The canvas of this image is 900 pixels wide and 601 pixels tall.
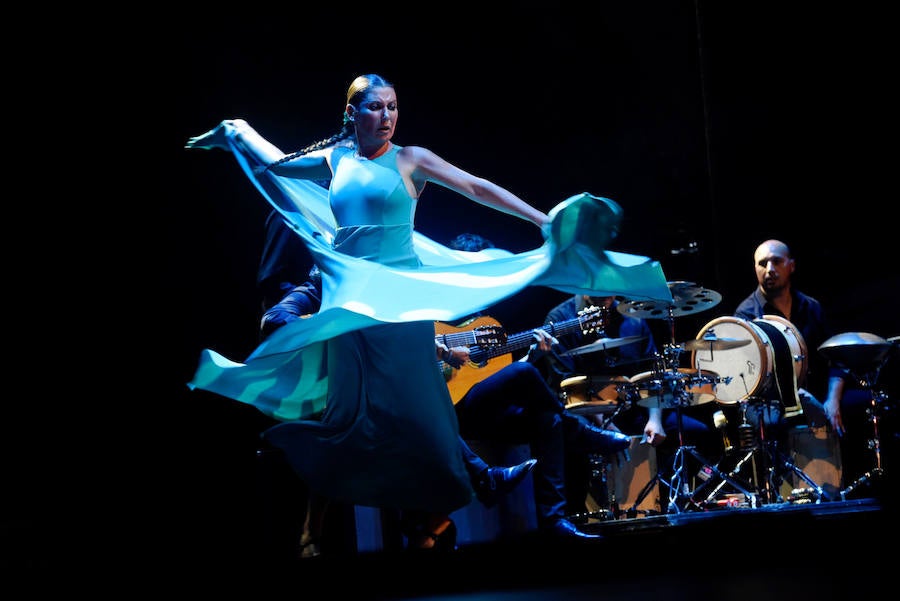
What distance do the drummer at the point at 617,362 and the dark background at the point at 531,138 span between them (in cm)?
96

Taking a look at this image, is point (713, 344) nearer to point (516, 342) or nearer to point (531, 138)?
point (516, 342)

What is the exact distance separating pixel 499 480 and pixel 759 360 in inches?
91.1

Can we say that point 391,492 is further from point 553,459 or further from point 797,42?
point 797,42

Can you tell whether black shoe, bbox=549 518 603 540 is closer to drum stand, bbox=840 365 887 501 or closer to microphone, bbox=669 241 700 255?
drum stand, bbox=840 365 887 501

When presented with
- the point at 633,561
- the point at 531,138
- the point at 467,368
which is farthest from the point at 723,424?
the point at 633,561

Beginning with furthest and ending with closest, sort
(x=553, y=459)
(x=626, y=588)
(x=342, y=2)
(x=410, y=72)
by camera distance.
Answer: (x=410, y=72) → (x=342, y=2) → (x=553, y=459) → (x=626, y=588)

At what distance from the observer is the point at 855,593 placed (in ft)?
5.98

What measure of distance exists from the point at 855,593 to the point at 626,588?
66 centimetres

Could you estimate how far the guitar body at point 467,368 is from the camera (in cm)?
473

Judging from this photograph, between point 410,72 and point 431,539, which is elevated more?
point 410,72

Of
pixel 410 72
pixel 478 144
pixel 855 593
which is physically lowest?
pixel 855 593

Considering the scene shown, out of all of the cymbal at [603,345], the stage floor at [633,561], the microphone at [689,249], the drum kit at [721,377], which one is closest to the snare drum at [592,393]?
the drum kit at [721,377]

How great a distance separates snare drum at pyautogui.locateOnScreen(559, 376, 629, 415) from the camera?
529cm

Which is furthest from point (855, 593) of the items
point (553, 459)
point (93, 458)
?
point (93, 458)
